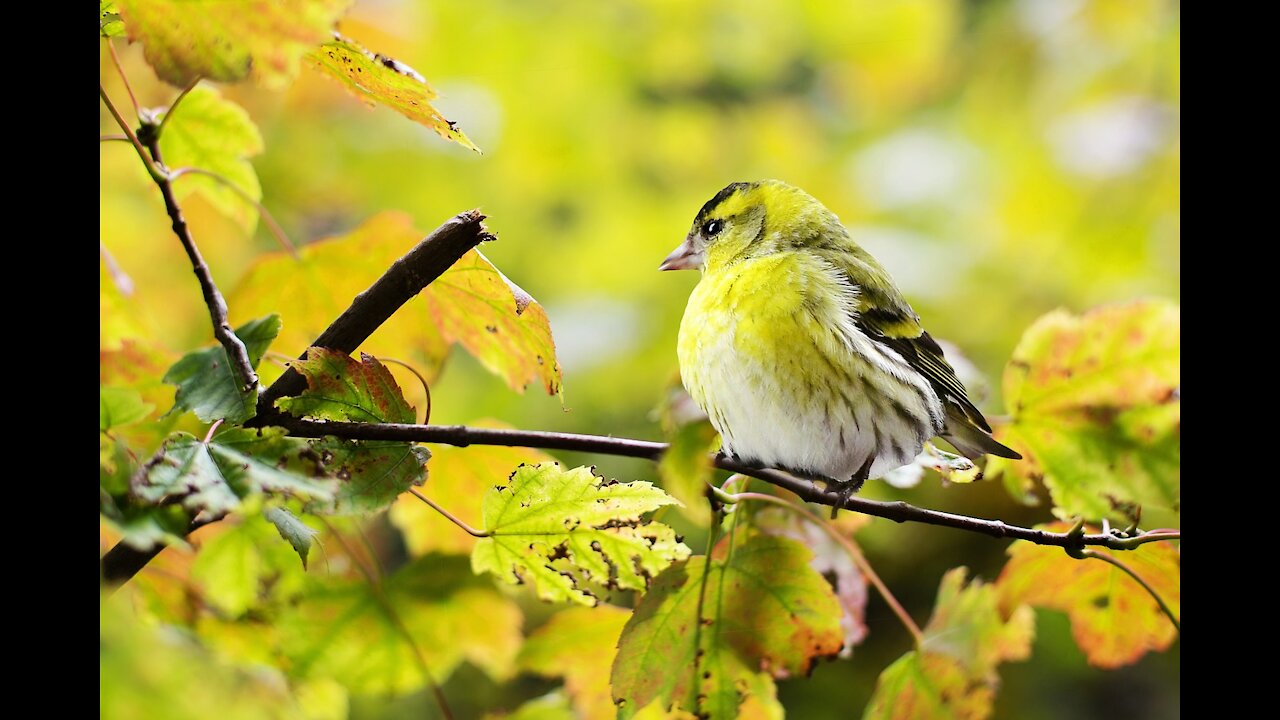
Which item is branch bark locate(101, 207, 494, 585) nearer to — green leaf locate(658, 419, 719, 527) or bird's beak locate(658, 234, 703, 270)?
green leaf locate(658, 419, 719, 527)

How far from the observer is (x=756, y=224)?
587 millimetres

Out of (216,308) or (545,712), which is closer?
(216,308)

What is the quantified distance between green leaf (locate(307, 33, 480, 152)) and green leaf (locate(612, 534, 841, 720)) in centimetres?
19

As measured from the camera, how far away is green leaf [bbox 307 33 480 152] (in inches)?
13.4

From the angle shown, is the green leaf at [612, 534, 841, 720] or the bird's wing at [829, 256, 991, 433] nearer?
the green leaf at [612, 534, 841, 720]

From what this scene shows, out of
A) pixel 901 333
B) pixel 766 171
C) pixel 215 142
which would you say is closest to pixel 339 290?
pixel 215 142

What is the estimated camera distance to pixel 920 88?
186 cm

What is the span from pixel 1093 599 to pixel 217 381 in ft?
1.47

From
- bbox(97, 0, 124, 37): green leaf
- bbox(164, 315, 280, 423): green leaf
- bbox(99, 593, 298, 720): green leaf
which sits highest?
bbox(97, 0, 124, 37): green leaf

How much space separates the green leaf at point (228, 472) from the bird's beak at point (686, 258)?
0.28 m

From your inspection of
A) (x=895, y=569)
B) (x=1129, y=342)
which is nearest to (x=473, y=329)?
(x=1129, y=342)

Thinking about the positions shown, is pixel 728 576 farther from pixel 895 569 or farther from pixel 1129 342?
→ pixel 895 569

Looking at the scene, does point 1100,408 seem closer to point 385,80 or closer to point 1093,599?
point 1093,599

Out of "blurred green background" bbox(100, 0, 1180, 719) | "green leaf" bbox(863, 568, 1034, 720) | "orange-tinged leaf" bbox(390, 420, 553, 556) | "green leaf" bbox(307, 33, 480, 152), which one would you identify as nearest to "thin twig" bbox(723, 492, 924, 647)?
"green leaf" bbox(863, 568, 1034, 720)
